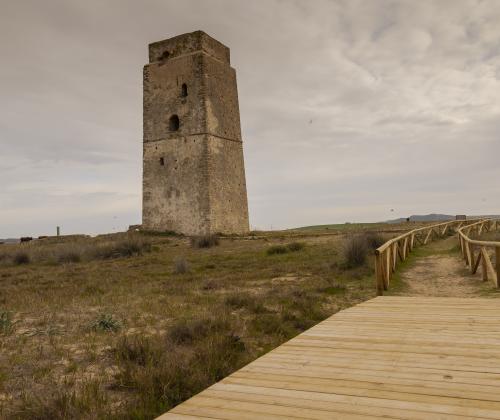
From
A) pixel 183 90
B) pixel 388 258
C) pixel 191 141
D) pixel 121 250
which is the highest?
pixel 183 90

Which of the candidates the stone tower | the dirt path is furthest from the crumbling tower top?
the dirt path

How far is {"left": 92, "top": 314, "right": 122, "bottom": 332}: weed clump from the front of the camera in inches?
288

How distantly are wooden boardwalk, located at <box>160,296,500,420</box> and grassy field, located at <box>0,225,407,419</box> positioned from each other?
49.4 inches

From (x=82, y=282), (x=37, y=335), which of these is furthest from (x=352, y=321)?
(x=82, y=282)

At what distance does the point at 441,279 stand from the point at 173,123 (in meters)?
20.2

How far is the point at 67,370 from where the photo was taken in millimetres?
5520

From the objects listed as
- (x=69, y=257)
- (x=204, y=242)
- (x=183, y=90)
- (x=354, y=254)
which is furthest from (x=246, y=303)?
(x=183, y=90)

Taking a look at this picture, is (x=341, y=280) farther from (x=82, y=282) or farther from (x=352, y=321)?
(x=82, y=282)

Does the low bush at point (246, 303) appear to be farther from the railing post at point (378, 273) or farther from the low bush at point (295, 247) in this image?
the low bush at point (295, 247)

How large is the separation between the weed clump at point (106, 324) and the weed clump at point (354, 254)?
8.22 meters

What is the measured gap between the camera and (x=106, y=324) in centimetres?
745

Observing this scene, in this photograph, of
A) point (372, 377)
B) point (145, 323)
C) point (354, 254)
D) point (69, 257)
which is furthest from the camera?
point (69, 257)

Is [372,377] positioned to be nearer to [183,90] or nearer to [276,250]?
[276,250]

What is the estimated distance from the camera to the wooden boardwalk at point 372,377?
3.00 meters
